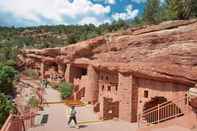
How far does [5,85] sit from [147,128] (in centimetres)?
2640

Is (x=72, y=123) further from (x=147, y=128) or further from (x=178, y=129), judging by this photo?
(x=178, y=129)

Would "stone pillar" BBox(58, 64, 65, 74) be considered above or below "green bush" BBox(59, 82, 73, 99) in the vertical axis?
above

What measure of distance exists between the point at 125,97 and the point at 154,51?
3.60m

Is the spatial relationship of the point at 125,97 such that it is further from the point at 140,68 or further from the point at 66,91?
the point at 66,91

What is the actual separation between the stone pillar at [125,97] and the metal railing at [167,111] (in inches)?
52.3

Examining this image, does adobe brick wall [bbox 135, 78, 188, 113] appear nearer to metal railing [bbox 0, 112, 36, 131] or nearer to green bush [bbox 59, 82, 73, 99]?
metal railing [bbox 0, 112, 36, 131]

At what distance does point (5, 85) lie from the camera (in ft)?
135

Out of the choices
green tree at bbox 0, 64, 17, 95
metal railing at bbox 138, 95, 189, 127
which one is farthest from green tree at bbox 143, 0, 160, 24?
metal railing at bbox 138, 95, 189, 127

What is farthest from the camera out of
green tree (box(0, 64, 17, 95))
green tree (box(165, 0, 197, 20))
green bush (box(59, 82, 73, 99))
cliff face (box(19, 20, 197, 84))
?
green tree (box(0, 64, 17, 95))

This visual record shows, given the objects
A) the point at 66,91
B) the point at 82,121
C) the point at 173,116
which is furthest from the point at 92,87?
the point at 173,116

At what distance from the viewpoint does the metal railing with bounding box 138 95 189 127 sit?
1986 cm

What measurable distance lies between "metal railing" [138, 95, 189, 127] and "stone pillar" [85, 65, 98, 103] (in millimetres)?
8781

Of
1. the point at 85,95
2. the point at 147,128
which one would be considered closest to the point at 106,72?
the point at 85,95

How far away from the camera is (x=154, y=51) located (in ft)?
77.9
